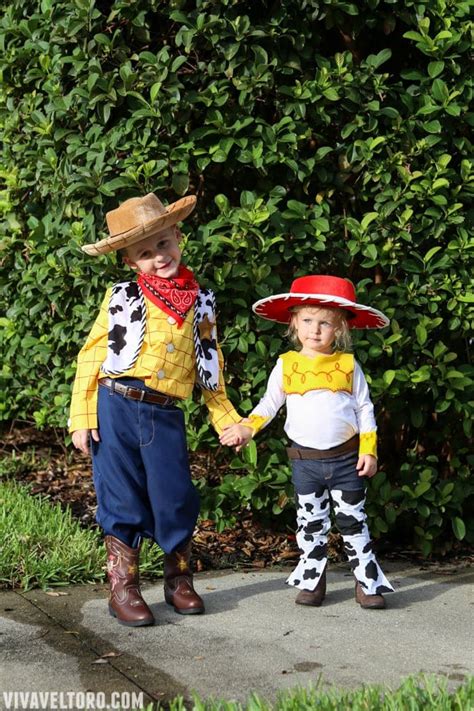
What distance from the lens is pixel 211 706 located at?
329 centimetres

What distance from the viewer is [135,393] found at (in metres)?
4.25

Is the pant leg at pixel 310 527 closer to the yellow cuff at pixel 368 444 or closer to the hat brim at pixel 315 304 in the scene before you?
the yellow cuff at pixel 368 444

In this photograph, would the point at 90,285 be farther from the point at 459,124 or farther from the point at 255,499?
the point at 459,124

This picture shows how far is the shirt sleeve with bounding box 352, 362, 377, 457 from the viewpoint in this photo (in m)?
4.46

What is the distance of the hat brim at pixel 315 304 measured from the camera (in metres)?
4.39

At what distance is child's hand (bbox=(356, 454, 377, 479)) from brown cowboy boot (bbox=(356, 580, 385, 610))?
1.65 ft

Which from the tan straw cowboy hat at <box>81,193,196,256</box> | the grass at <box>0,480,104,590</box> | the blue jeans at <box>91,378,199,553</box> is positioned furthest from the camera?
the grass at <box>0,480,104,590</box>

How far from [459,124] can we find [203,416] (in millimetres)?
1891

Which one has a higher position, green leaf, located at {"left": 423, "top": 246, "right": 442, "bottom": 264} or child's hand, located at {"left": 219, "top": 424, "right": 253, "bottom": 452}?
green leaf, located at {"left": 423, "top": 246, "right": 442, "bottom": 264}

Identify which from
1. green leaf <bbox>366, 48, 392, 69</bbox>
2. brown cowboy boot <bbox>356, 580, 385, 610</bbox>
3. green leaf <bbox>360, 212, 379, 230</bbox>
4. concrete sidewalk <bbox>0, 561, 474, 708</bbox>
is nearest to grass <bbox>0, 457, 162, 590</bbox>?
concrete sidewalk <bbox>0, 561, 474, 708</bbox>

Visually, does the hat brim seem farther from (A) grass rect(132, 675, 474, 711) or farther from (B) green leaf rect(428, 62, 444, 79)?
(A) grass rect(132, 675, 474, 711)

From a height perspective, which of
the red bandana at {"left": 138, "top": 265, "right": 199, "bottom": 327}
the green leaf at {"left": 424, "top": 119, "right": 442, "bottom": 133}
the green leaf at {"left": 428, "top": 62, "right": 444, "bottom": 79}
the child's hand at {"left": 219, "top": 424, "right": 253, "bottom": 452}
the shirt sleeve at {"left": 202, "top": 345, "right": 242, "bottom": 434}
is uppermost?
the green leaf at {"left": 428, "top": 62, "right": 444, "bottom": 79}

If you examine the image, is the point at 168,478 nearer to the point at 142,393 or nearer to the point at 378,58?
the point at 142,393

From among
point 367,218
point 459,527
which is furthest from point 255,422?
point 459,527
